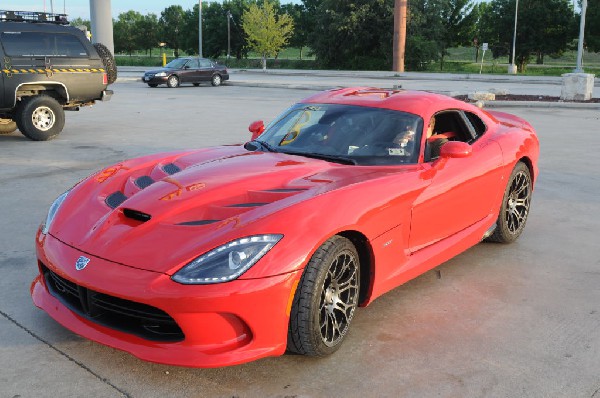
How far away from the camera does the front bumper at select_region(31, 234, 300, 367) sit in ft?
9.95

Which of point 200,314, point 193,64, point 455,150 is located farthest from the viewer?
point 193,64

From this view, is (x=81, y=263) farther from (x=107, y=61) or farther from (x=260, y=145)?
(x=107, y=61)

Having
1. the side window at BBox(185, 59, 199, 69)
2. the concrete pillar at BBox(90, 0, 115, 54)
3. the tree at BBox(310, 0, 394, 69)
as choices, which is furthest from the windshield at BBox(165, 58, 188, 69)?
the tree at BBox(310, 0, 394, 69)

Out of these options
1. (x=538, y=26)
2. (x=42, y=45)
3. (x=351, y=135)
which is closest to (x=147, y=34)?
(x=538, y=26)

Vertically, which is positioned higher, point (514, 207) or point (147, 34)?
point (147, 34)

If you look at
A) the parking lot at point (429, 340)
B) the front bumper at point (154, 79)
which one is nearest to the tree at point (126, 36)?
the front bumper at point (154, 79)

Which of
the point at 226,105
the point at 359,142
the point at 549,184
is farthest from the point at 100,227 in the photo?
the point at 226,105

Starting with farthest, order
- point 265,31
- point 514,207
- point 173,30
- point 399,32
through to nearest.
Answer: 1. point 173,30
2. point 265,31
3. point 399,32
4. point 514,207

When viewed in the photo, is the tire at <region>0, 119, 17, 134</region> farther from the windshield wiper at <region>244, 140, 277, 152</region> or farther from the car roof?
the car roof

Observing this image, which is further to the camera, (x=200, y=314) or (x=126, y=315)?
(x=126, y=315)

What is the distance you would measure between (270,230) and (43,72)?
1000 cm

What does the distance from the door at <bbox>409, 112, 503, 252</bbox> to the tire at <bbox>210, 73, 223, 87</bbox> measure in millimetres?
27112

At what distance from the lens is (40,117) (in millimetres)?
11711

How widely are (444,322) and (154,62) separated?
228 feet
